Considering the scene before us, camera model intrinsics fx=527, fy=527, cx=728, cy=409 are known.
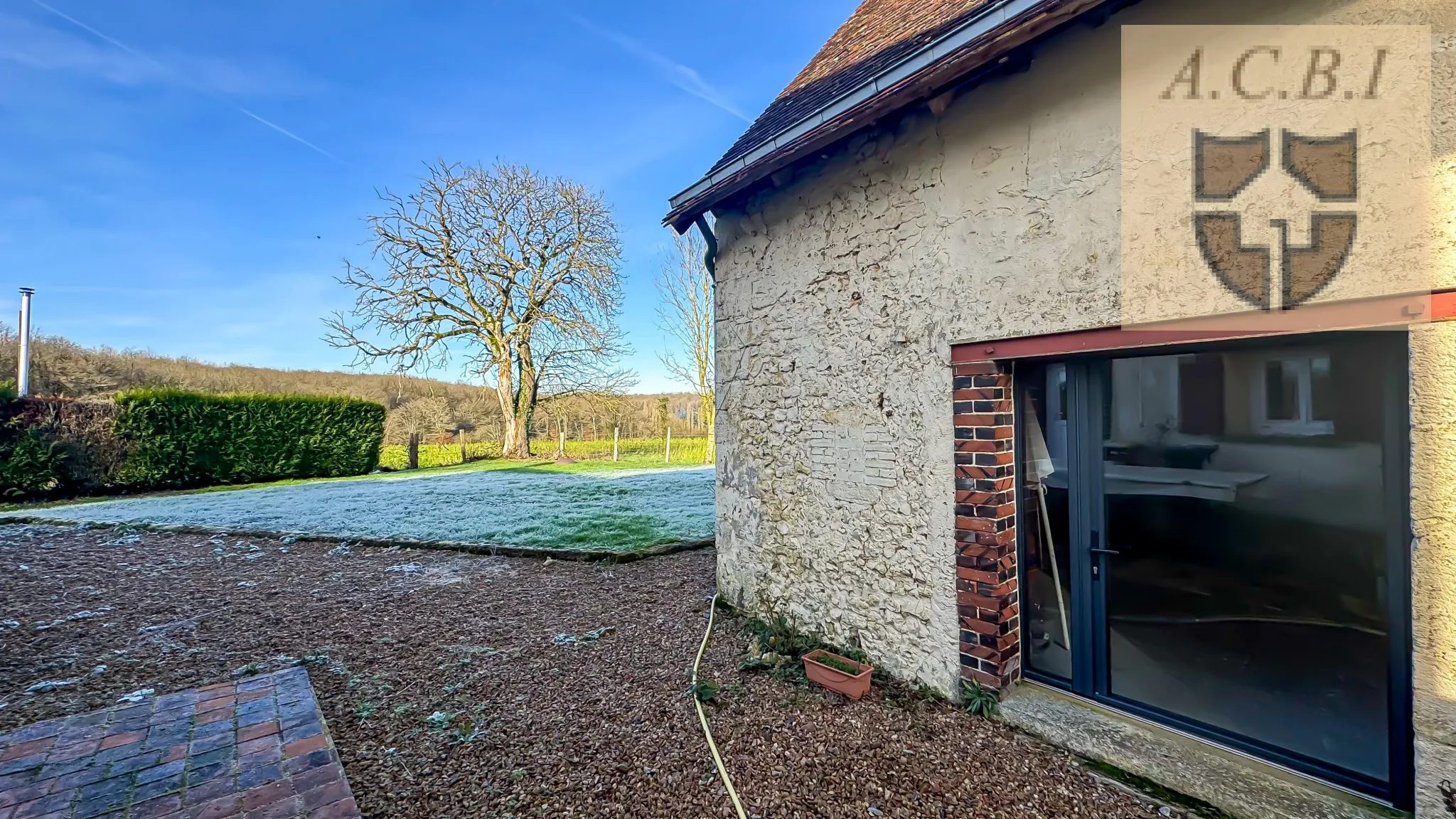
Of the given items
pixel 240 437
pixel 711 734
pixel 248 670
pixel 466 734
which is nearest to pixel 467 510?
pixel 248 670

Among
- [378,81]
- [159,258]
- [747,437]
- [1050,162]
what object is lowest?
[747,437]

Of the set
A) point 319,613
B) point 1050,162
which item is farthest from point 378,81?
point 1050,162

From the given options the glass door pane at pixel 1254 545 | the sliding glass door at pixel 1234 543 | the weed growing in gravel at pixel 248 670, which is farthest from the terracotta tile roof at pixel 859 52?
the weed growing in gravel at pixel 248 670

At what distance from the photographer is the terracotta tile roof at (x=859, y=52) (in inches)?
133

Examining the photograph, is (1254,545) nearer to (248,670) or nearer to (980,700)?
(980,700)

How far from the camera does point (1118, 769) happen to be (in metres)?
2.44

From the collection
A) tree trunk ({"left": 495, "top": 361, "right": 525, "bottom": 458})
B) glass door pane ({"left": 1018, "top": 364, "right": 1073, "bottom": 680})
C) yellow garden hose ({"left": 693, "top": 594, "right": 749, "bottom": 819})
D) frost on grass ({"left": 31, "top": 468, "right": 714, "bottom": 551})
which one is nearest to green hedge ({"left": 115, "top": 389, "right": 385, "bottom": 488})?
frost on grass ({"left": 31, "top": 468, "right": 714, "bottom": 551})

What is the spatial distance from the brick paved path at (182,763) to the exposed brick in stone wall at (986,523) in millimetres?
3132

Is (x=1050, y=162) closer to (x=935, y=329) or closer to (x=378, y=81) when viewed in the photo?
(x=935, y=329)

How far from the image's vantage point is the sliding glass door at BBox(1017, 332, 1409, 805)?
214 centimetres

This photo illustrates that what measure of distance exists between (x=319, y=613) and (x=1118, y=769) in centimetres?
618

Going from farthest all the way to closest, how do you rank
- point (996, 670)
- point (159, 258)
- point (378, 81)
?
point (159, 258) → point (378, 81) → point (996, 670)

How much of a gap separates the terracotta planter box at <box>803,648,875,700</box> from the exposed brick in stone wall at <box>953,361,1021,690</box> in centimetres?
59

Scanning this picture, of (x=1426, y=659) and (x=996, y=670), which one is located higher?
(x=1426, y=659)
